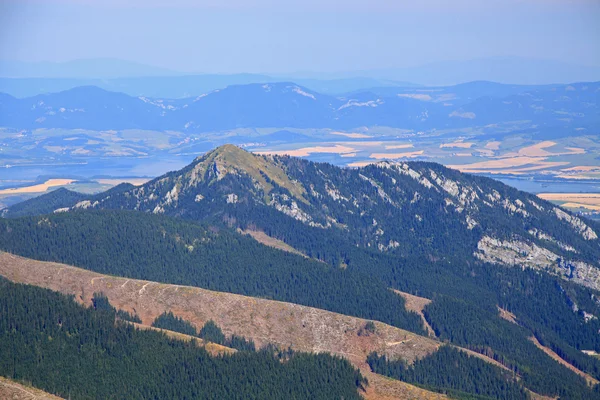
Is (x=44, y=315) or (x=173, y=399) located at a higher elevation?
(x=44, y=315)

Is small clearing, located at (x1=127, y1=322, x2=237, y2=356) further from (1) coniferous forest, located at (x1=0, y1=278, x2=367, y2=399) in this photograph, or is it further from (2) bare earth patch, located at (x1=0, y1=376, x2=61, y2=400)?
(2) bare earth patch, located at (x1=0, y1=376, x2=61, y2=400)

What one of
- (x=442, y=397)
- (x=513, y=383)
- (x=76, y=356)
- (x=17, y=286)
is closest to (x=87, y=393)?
(x=76, y=356)

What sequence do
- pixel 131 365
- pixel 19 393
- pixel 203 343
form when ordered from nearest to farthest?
1. pixel 19 393
2. pixel 131 365
3. pixel 203 343

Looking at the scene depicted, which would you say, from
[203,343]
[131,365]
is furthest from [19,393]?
[203,343]

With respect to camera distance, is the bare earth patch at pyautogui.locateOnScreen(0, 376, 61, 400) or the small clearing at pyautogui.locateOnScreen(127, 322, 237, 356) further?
the small clearing at pyautogui.locateOnScreen(127, 322, 237, 356)

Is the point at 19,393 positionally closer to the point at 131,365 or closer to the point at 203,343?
the point at 131,365

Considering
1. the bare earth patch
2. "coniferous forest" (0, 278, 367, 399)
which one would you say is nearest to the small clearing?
"coniferous forest" (0, 278, 367, 399)

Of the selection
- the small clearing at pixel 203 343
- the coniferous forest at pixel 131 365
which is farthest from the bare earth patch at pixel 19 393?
the small clearing at pixel 203 343

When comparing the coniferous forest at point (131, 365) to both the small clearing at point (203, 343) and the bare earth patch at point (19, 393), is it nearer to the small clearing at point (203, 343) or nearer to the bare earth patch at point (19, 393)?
the small clearing at point (203, 343)

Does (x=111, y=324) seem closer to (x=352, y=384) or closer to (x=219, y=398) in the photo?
(x=219, y=398)
